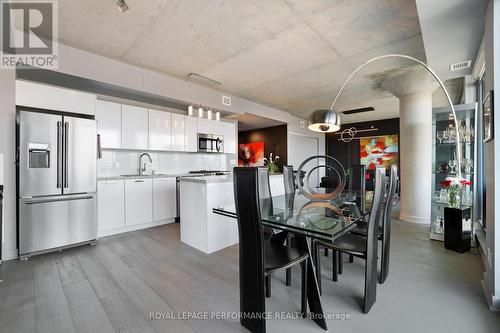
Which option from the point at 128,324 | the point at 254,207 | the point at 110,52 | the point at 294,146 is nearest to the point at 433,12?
the point at 254,207

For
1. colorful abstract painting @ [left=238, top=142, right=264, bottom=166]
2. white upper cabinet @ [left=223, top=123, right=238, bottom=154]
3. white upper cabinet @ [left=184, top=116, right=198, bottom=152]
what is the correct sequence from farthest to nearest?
colorful abstract painting @ [left=238, top=142, right=264, bottom=166], white upper cabinet @ [left=223, top=123, right=238, bottom=154], white upper cabinet @ [left=184, top=116, right=198, bottom=152]

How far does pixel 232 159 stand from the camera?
624 centimetres

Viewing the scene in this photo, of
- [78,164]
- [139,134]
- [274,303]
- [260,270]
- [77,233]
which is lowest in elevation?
[274,303]

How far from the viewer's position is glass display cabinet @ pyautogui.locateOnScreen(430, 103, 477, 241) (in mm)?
3188

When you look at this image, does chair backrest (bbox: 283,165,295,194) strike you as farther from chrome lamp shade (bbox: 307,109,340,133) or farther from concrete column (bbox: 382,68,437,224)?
concrete column (bbox: 382,68,437,224)

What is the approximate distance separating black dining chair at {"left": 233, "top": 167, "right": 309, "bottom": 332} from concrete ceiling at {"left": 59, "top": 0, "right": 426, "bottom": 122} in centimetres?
199

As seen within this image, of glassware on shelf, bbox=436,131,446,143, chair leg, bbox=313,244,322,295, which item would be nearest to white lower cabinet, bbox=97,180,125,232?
chair leg, bbox=313,244,322,295

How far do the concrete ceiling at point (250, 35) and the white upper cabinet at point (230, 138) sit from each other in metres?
1.57

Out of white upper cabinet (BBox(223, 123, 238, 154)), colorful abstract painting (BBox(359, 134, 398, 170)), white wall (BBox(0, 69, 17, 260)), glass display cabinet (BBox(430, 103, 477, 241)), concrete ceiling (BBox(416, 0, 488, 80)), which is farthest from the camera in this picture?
colorful abstract painting (BBox(359, 134, 398, 170))

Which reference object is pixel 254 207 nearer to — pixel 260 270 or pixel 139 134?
pixel 260 270

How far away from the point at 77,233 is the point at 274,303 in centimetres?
283

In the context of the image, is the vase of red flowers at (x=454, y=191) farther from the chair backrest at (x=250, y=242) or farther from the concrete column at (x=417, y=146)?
the chair backrest at (x=250, y=242)

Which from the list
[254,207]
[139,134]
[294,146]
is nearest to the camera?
[254,207]

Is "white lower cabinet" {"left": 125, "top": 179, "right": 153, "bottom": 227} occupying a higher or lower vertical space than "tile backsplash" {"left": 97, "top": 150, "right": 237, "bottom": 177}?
lower
